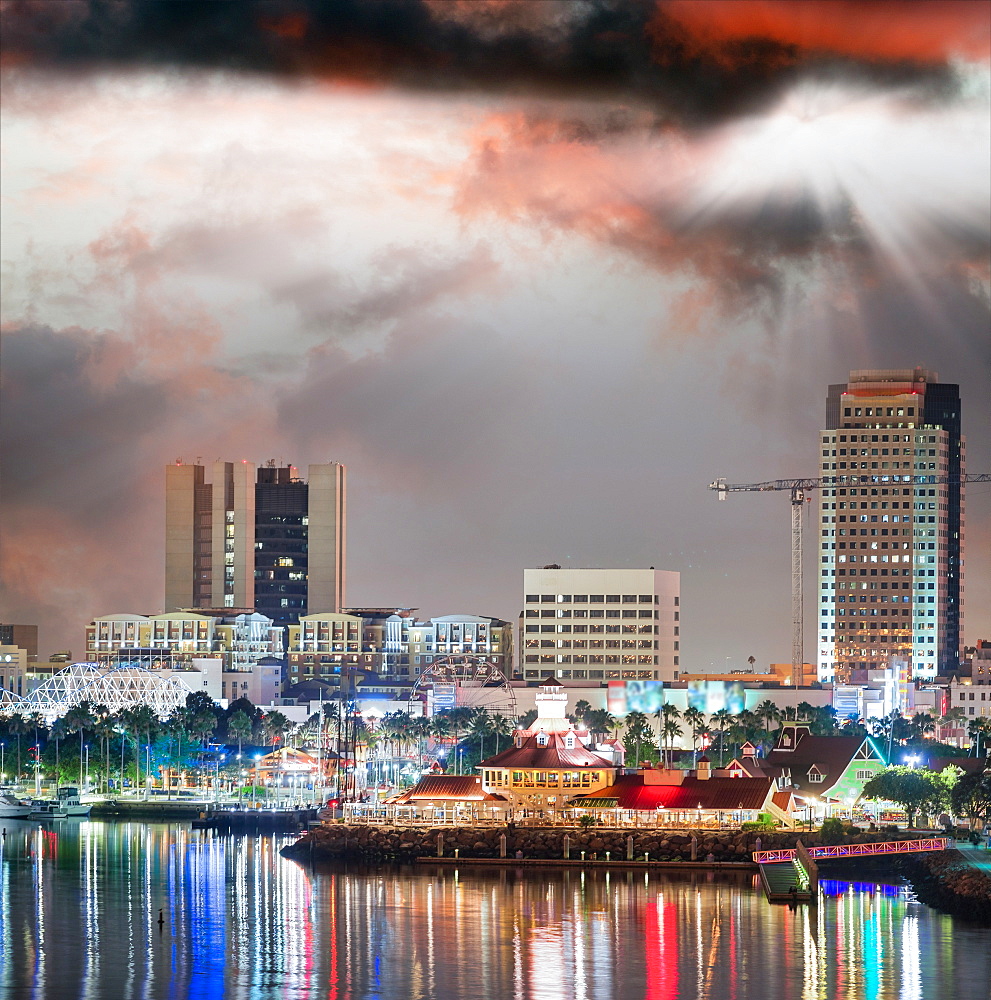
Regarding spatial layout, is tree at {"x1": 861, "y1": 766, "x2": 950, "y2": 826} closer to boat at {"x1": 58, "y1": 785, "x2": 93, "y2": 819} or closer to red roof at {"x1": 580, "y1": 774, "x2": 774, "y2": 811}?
red roof at {"x1": 580, "y1": 774, "x2": 774, "y2": 811}

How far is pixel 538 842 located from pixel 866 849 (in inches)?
767

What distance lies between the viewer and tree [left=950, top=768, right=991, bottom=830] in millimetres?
121188

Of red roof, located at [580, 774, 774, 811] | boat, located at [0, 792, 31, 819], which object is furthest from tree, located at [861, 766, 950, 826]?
boat, located at [0, 792, 31, 819]

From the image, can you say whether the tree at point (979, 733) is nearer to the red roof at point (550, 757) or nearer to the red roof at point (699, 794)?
the red roof at point (550, 757)

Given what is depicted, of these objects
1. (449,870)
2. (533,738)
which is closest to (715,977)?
(449,870)

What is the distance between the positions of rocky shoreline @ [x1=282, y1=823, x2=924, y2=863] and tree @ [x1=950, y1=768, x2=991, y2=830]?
4060 mm

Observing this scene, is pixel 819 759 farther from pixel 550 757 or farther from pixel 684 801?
pixel 684 801

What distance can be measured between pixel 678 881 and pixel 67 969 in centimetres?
4099

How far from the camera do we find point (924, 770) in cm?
14362

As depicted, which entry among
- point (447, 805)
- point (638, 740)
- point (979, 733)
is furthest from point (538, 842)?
point (979, 733)

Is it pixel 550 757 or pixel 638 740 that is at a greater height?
pixel 550 757

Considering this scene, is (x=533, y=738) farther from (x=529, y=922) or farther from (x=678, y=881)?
(x=529, y=922)

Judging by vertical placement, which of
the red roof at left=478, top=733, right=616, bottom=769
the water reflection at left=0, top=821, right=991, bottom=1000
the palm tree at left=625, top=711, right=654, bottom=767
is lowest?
the water reflection at left=0, top=821, right=991, bottom=1000

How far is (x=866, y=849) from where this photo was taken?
403 feet
